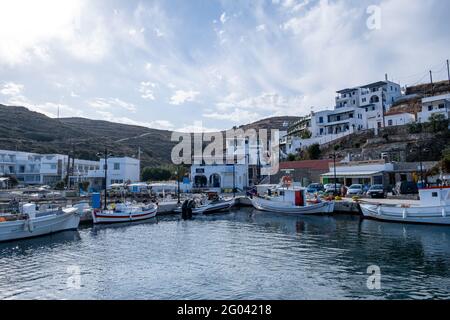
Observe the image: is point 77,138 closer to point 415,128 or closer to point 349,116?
point 349,116

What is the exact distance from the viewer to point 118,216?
29719mm

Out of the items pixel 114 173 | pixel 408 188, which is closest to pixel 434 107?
pixel 408 188

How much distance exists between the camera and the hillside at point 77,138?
102 meters

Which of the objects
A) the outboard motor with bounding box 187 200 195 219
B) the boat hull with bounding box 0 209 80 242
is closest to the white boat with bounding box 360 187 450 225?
the outboard motor with bounding box 187 200 195 219

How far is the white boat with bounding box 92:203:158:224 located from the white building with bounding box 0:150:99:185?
4576 centimetres

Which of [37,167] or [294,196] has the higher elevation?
[37,167]

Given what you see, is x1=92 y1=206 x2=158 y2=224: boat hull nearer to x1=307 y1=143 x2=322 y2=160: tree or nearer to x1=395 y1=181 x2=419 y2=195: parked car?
x1=395 y1=181 x2=419 y2=195: parked car

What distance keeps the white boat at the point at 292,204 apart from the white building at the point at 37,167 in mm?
49359

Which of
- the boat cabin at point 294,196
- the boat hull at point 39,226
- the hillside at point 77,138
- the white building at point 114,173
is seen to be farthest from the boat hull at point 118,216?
the hillside at point 77,138

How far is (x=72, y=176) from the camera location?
209ft

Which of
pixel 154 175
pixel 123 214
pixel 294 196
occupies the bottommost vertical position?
pixel 123 214

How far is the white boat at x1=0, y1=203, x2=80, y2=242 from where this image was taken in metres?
21.3

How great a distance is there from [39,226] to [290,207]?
22.3 metres

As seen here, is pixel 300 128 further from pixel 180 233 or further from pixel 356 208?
pixel 180 233
